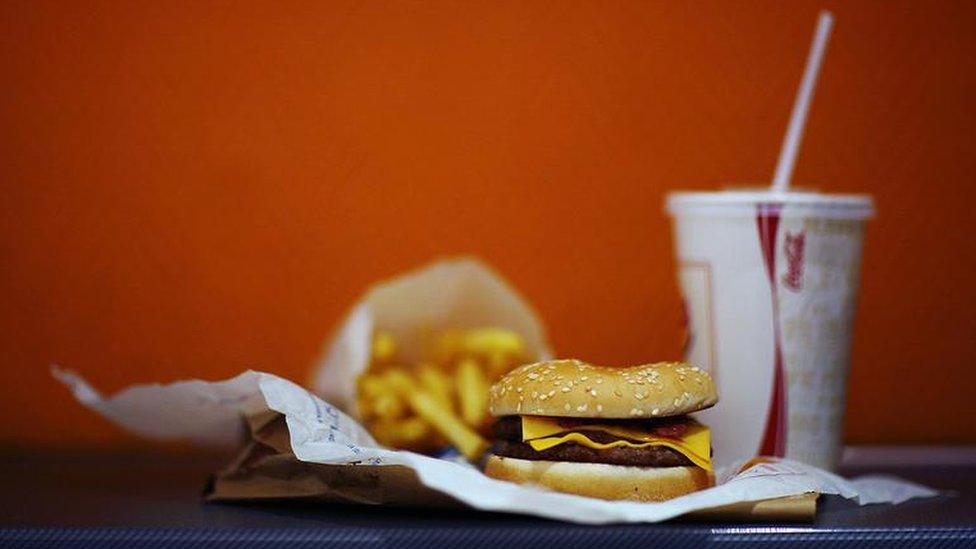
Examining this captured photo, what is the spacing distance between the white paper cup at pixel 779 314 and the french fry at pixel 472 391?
34 cm

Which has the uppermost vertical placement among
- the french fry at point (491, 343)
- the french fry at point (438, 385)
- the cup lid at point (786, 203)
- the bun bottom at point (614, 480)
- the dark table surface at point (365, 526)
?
the cup lid at point (786, 203)

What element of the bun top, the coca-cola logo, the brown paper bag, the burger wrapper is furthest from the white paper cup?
the brown paper bag

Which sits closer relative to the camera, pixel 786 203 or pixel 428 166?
pixel 786 203

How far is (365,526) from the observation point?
136cm

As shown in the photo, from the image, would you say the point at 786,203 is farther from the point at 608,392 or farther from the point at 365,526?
the point at 365,526

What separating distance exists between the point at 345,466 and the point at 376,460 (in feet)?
0.25

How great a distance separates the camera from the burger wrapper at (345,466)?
131 cm

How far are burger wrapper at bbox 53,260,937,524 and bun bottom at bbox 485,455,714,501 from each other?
0.04 metres

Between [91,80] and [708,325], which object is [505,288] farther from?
[91,80]

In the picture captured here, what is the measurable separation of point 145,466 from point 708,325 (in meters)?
0.89

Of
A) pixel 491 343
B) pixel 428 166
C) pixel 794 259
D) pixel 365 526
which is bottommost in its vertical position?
pixel 365 526

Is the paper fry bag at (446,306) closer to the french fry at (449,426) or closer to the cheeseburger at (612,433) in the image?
the french fry at (449,426)

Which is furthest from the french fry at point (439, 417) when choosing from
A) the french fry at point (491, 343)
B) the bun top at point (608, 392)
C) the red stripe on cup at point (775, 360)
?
the red stripe on cup at point (775, 360)

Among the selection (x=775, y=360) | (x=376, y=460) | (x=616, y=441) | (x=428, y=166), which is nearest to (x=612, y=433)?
(x=616, y=441)
